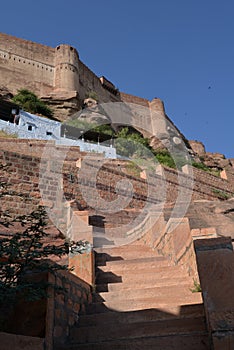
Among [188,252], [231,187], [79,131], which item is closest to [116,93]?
[79,131]

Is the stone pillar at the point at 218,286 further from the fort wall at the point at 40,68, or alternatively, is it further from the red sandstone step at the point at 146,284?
the fort wall at the point at 40,68

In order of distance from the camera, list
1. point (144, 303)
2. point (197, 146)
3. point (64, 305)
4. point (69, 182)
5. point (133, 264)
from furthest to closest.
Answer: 1. point (197, 146)
2. point (69, 182)
3. point (133, 264)
4. point (144, 303)
5. point (64, 305)

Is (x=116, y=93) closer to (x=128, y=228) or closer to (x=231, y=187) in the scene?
(x=231, y=187)

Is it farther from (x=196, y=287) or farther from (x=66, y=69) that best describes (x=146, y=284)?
(x=66, y=69)

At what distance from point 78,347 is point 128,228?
5402 mm

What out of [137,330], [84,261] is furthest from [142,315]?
[84,261]

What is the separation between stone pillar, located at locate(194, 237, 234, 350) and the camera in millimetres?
3215

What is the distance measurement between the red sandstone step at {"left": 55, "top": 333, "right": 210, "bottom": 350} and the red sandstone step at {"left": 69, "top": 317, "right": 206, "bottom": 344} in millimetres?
80

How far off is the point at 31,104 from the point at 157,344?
79.3 ft

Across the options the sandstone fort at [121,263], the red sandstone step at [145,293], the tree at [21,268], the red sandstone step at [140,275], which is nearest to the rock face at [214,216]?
the sandstone fort at [121,263]

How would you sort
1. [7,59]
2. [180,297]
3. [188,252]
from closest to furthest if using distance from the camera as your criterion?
[180,297] → [188,252] → [7,59]

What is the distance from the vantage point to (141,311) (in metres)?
4.48

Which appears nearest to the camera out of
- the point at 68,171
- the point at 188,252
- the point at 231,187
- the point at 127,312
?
the point at 127,312

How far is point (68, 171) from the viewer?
10.4m
